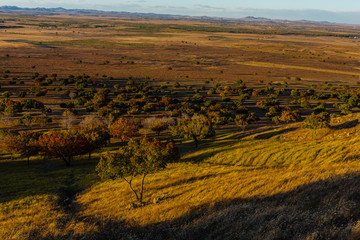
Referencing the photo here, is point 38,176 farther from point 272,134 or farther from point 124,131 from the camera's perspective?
point 272,134

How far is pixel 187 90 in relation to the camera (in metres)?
88.1

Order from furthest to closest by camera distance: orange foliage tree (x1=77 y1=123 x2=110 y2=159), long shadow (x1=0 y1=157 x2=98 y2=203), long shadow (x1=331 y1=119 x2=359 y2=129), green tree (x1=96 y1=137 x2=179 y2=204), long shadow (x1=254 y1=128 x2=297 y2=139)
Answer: long shadow (x1=254 y1=128 x2=297 y2=139), long shadow (x1=331 y1=119 x2=359 y2=129), orange foliage tree (x1=77 y1=123 x2=110 y2=159), long shadow (x1=0 y1=157 x2=98 y2=203), green tree (x1=96 y1=137 x2=179 y2=204)

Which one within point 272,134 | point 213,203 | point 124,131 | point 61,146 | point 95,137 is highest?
point 213,203

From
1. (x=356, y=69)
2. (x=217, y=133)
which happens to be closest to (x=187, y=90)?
(x=217, y=133)

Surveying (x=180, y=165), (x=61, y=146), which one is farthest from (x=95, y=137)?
(x=180, y=165)

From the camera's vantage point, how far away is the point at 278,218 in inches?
453

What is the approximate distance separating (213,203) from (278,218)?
552 cm

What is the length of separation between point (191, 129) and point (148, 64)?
98802 mm

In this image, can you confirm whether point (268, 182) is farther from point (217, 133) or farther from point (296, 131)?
point (217, 133)

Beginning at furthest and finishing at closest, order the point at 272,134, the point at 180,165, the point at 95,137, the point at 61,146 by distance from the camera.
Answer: the point at 272,134 → the point at 95,137 → the point at 61,146 → the point at 180,165

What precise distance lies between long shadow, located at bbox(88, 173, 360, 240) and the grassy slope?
4 cm

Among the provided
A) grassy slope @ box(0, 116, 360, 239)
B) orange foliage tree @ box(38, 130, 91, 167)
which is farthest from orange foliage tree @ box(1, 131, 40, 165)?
grassy slope @ box(0, 116, 360, 239)

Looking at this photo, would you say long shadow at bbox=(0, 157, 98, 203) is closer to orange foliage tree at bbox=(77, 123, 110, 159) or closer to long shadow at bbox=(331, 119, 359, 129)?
orange foliage tree at bbox=(77, 123, 110, 159)

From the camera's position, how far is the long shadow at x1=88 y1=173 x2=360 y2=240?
34.2 feet
